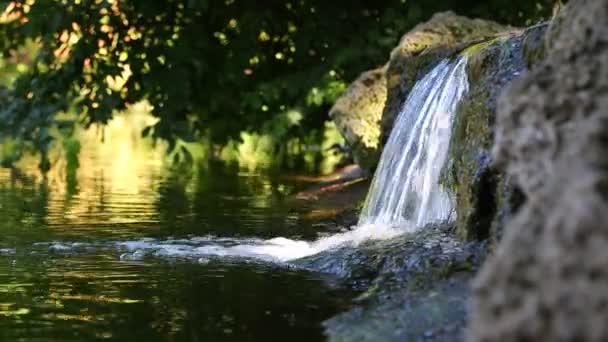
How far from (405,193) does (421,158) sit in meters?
0.28

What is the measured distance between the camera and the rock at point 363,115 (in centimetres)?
1092

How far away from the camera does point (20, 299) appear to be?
17.9 feet

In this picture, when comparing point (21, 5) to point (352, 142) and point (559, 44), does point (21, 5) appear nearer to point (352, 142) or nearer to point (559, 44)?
point (352, 142)

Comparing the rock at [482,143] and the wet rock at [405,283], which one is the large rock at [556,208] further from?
the rock at [482,143]

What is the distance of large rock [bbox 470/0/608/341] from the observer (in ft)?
9.68

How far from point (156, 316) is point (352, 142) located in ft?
20.0

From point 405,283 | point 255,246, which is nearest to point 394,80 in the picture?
A: point 255,246

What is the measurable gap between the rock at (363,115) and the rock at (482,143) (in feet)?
12.9

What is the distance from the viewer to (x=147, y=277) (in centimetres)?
606

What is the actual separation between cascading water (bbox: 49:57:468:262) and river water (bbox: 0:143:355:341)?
0.29 metres

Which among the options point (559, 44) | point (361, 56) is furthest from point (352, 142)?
point (559, 44)

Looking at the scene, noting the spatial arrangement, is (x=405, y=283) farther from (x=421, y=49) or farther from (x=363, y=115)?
(x=363, y=115)

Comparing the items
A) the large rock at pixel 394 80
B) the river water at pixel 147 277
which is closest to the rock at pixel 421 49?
the large rock at pixel 394 80

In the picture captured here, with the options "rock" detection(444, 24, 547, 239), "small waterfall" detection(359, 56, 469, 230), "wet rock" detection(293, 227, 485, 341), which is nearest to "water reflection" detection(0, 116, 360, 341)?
"wet rock" detection(293, 227, 485, 341)
